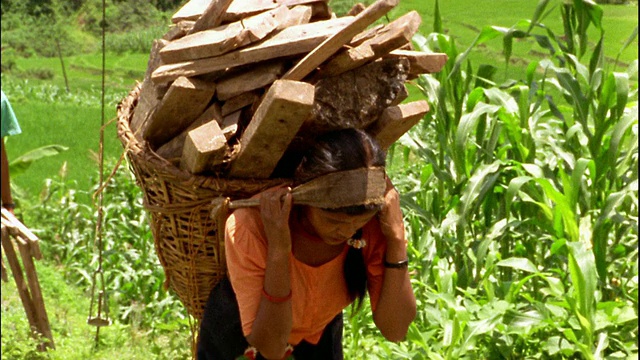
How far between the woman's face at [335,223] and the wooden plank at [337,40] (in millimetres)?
320

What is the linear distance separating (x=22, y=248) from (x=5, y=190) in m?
0.42

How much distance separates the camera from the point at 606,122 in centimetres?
311

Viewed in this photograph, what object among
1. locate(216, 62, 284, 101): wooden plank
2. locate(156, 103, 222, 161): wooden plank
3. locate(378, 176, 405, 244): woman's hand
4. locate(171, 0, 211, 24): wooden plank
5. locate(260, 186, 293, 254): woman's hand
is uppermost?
locate(171, 0, 211, 24): wooden plank

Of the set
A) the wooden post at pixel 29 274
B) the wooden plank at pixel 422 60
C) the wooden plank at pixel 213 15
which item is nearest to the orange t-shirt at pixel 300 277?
the wooden plank at pixel 422 60

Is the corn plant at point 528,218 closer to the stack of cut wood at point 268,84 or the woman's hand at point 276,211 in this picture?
the stack of cut wood at point 268,84

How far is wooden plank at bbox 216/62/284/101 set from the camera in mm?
2199

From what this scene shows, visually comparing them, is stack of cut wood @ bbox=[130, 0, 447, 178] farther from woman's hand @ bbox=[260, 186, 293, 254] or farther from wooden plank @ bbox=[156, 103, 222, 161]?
woman's hand @ bbox=[260, 186, 293, 254]

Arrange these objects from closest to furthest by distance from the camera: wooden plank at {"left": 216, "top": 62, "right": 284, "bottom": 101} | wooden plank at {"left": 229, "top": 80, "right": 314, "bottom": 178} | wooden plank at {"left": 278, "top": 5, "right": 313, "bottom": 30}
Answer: wooden plank at {"left": 229, "top": 80, "right": 314, "bottom": 178} < wooden plank at {"left": 216, "top": 62, "right": 284, "bottom": 101} < wooden plank at {"left": 278, "top": 5, "right": 313, "bottom": 30}

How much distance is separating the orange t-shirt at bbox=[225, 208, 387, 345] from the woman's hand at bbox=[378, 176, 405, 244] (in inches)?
2.9

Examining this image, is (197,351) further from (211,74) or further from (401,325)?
(211,74)

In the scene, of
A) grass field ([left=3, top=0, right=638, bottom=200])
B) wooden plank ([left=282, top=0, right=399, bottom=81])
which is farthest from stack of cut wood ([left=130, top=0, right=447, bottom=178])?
grass field ([left=3, top=0, right=638, bottom=200])

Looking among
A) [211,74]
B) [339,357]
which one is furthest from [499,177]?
[211,74]

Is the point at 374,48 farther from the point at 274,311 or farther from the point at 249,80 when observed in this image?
the point at 274,311

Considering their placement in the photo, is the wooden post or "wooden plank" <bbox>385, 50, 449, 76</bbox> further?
the wooden post
